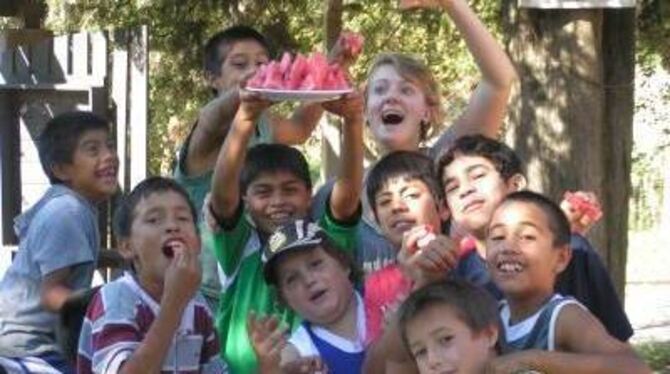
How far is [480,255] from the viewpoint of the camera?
4262mm

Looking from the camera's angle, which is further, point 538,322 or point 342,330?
point 342,330

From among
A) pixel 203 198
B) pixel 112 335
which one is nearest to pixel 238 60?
pixel 203 198

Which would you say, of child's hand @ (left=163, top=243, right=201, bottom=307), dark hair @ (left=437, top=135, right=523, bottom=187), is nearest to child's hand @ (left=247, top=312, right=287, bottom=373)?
child's hand @ (left=163, top=243, right=201, bottom=307)

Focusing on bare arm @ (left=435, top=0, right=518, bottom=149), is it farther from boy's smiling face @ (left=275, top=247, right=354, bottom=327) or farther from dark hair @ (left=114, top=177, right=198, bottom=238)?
dark hair @ (left=114, top=177, right=198, bottom=238)

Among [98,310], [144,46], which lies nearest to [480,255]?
[98,310]

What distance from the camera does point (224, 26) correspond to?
12719 mm

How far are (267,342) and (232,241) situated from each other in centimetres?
72

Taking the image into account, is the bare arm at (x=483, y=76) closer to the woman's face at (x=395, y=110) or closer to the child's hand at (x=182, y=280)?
the woman's face at (x=395, y=110)

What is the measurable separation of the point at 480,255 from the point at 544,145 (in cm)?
292

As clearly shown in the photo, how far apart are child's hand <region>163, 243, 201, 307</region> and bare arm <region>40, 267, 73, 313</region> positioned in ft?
3.61

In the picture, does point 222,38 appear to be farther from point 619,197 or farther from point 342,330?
point 619,197

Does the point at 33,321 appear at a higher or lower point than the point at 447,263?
lower

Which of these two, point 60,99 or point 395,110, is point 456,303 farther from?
point 60,99

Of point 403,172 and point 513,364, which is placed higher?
point 403,172
